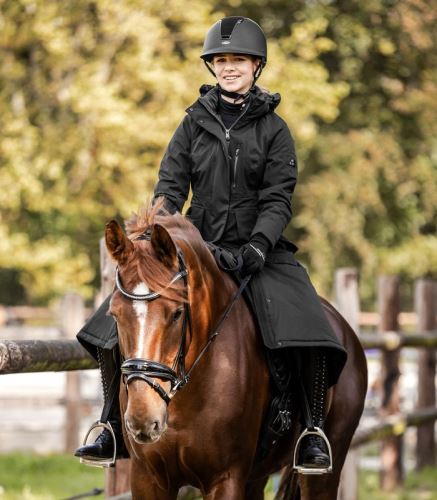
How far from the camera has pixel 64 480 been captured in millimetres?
10336

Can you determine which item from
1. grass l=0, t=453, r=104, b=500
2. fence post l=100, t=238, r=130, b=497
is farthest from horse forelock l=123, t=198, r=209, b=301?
grass l=0, t=453, r=104, b=500

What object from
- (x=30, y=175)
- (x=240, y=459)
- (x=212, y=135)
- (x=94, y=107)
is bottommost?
(x=240, y=459)

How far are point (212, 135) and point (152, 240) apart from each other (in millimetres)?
1144

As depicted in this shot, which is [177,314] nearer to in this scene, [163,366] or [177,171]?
[163,366]

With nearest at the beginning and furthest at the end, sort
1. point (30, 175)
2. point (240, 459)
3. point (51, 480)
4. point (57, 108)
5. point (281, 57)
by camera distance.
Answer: point (240, 459)
point (51, 480)
point (30, 175)
point (281, 57)
point (57, 108)

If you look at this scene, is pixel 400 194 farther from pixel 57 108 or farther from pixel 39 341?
pixel 39 341

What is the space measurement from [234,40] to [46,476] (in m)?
6.36

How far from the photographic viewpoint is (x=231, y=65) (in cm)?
550

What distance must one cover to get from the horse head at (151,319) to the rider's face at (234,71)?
117cm

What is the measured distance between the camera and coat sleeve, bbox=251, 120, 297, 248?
17.3 ft

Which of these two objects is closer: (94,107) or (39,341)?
(39,341)

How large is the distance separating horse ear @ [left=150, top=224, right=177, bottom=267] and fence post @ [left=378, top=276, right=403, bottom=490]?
21.9 feet

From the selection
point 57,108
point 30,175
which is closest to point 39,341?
point 30,175

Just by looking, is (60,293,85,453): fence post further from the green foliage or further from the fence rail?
the fence rail
